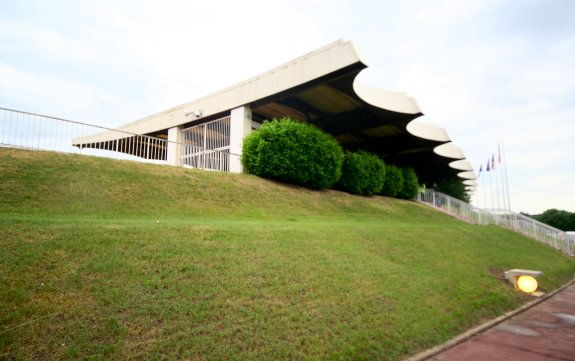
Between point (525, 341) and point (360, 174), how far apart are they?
13176mm

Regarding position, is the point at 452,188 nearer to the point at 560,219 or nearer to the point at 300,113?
the point at 300,113

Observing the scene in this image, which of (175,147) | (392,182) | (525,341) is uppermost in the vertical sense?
(175,147)

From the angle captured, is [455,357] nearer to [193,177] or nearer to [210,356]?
[210,356]

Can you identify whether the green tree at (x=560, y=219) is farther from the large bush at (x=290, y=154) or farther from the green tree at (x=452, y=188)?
the large bush at (x=290, y=154)

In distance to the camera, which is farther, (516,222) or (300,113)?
(516,222)

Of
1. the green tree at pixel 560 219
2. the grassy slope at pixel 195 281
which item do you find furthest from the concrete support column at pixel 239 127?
the green tree at pixel 560 219

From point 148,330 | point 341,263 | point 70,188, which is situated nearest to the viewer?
point 148,330

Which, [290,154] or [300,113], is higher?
[300,113]

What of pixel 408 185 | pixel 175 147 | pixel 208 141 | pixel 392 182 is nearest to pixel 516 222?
pixel 408 185

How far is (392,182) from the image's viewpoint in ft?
71.6

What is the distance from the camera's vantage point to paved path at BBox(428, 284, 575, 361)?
4.85 meters

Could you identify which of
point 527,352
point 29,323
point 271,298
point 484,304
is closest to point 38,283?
point 29,323

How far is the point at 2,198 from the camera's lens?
7445 millimetres

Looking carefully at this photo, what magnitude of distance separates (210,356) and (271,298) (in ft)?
4.69
